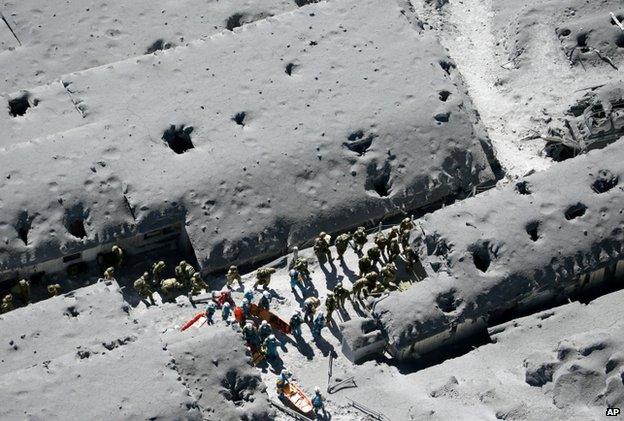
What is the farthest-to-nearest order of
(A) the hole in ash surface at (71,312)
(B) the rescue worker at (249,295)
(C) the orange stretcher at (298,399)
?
(B) the rescue worker at (249,295)
(A) the hole in ash surface at (71,312)
(C) the orange stretcher at (298,399)

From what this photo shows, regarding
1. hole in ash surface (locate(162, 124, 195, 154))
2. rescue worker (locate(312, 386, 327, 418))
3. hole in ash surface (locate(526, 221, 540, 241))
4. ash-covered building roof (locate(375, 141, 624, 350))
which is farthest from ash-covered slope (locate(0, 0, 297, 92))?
rescue worker (locate(312, 386, 327, 418))

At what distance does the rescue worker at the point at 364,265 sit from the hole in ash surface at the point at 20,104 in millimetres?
15842

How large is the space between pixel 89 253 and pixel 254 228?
650 cm

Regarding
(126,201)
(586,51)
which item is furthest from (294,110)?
(586,51)

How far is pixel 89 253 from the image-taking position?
2795 inches

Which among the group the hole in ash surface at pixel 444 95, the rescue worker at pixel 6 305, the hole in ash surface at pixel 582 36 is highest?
the hole in ash surface at pixel 582 36

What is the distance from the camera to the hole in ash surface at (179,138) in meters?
73.4

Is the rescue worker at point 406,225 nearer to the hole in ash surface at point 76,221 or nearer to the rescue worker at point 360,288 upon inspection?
the rescue worker at point 360,288

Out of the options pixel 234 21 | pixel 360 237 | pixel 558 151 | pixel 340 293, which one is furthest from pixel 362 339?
pixel 234 21

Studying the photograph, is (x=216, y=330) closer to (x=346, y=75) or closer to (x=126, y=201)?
(x=126, y=201)

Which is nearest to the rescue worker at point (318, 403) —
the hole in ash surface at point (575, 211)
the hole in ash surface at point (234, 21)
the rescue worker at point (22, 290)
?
the rescue worker at point (22, 290)

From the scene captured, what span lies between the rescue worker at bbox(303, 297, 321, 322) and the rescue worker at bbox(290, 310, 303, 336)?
282 millimetres

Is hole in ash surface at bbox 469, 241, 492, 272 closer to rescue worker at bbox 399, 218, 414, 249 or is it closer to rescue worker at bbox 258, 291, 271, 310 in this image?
rescue worker at bbox 399, 218, 414, 249

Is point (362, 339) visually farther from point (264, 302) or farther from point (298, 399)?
point (264, 302)
